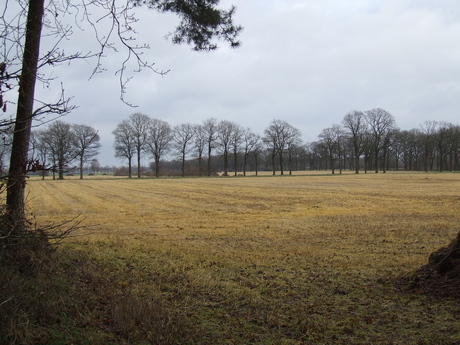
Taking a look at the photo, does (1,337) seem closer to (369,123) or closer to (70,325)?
(70,325)

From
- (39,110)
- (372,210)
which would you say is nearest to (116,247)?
(39,110)

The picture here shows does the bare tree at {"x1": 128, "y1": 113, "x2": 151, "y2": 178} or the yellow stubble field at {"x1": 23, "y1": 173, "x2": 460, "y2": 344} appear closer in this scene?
the yellow stubble field at {"x1": 23, "y1": 173, "x2": 460, "y2": 344}

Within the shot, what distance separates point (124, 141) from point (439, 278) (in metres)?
78.4

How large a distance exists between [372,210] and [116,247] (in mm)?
14545

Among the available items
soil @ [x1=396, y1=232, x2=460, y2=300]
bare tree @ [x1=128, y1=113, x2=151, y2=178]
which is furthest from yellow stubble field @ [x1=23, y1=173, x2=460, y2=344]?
bare tree @ [x1=128, y1=113, x2=151, y2=178]

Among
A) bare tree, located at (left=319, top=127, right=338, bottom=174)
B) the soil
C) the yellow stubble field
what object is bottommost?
the yellow stubble field

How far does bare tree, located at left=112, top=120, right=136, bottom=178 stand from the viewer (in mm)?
77625

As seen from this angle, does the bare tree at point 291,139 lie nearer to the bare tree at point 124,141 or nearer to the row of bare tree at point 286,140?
the row of bare tree at point 286,140

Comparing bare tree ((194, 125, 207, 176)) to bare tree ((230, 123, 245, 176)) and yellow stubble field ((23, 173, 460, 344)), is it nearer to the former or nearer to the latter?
bare tree ((230, 123, 245, 176))

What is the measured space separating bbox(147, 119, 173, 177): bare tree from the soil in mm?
78942

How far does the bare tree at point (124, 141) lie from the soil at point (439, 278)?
254 feet

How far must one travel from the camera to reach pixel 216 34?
7.80 m

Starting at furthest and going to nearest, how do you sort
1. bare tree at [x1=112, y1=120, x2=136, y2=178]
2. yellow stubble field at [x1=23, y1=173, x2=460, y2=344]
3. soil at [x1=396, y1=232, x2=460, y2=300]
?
bare tree at [x1=112, y1=120, x2=136, y2=178] → soil at [x1=396, y1=232, x2=460, y2=300] → yellow stubble field at [x1=23, y1=173, x2=460, y2=344]

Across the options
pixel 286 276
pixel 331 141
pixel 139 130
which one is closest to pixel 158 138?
pixel 139 130
